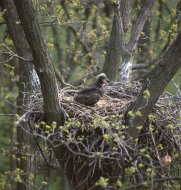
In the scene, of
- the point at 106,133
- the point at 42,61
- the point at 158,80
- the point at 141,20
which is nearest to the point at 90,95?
the point at 106,133

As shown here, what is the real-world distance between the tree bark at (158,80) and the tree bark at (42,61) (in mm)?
965

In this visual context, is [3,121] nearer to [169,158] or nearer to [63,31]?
[63,31]

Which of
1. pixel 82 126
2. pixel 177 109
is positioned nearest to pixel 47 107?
pixel 82 126

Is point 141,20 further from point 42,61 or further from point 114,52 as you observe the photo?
point 42,61

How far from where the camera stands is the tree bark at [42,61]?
7.26m

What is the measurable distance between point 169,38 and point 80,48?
3.10 m

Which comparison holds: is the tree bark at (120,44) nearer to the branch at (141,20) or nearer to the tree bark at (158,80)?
the branch at (141,20)

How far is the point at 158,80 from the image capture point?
7.31 metres

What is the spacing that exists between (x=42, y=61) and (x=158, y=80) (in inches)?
53.5

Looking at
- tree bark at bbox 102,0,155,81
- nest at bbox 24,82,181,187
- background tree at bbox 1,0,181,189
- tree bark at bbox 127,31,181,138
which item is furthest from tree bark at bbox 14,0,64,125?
tree bark at bbox 102,0,155,81

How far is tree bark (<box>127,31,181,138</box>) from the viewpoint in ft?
23.5

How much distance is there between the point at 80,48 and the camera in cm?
1395

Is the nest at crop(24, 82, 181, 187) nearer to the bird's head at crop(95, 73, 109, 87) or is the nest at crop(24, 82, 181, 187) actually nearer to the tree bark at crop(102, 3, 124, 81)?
the bird's head at crop(95, 73, 109, 87)

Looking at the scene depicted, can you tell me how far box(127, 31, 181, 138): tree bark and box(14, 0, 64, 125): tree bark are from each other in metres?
0.96
